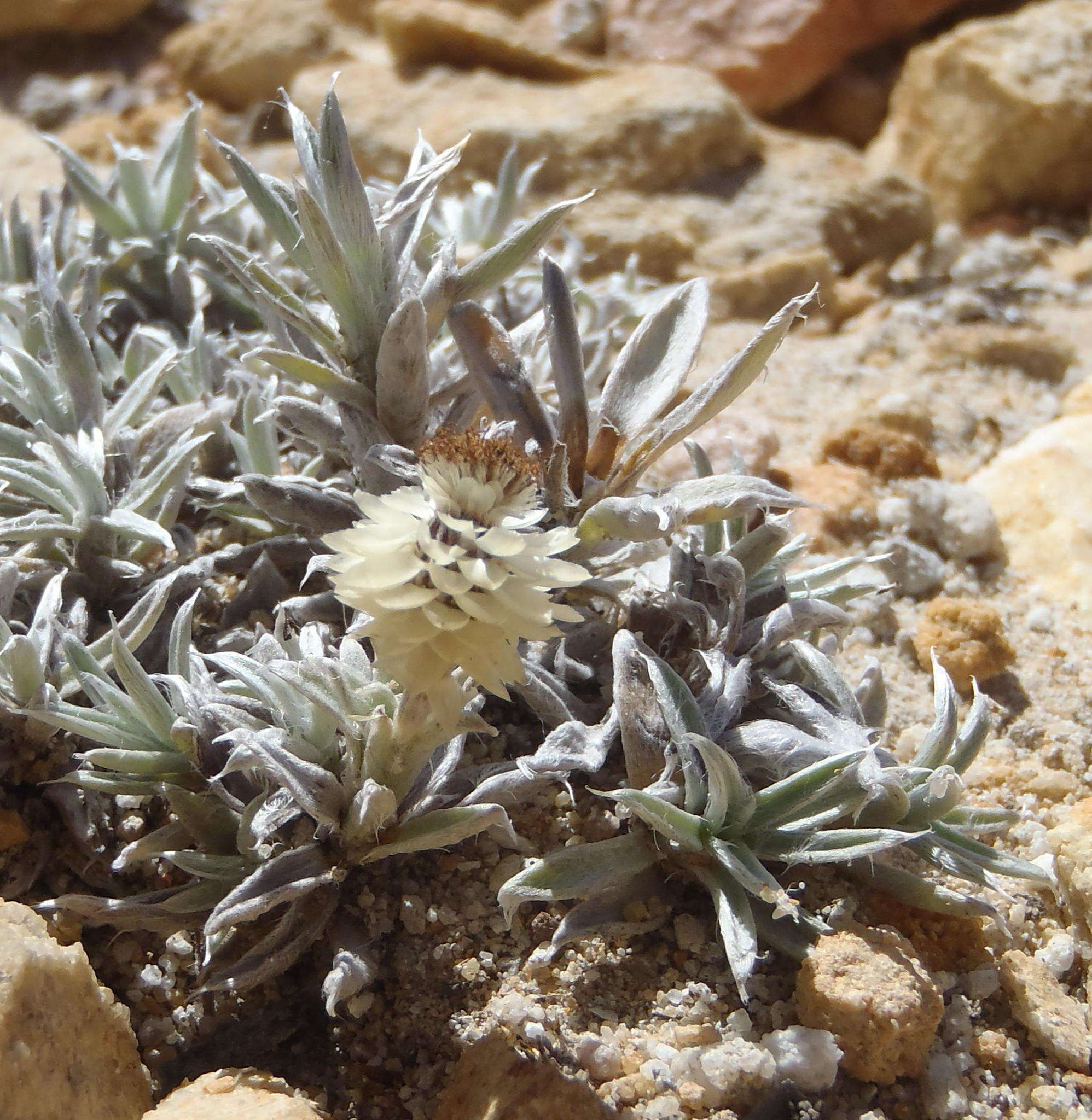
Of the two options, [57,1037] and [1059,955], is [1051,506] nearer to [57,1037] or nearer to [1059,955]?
[1059,955]

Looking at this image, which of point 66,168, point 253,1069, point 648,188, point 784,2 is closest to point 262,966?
point 253,1069

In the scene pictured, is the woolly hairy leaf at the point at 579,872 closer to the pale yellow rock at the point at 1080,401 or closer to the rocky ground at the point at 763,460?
the rocky ground at the point at 763,460

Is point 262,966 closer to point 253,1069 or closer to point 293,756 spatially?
point 253,1069

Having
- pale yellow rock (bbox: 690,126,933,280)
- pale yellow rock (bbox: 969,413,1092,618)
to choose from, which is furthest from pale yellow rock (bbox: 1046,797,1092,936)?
pale yellow rock (bbox: 690,126,933,280)

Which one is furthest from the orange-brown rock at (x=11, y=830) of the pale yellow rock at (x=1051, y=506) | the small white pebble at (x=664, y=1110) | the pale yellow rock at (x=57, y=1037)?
the pale yellow rock at (x=1051, y=506)

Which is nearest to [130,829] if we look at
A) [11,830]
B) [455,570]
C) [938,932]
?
[11,830]

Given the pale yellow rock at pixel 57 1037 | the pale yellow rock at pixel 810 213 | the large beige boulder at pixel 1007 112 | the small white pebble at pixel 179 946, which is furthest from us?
the large beige boulder at pixel 1007 112
